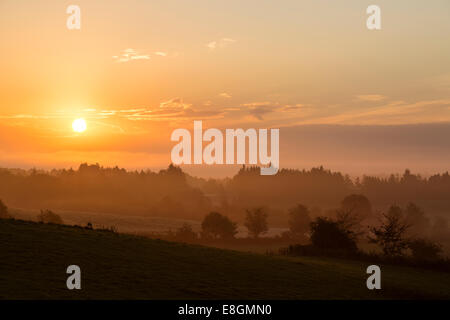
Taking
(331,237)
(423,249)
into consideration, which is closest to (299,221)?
(423,249)

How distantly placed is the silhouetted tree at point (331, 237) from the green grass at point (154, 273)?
22141mm

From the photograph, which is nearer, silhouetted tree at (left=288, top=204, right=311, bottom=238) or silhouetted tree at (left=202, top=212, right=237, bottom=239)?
silhouetted tree at (left=202, top=212, right=237, bottom=239)

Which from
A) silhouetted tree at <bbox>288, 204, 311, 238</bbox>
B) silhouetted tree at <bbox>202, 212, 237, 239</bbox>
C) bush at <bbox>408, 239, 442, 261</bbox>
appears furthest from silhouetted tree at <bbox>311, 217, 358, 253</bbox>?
silhouetted tree at <bbox>288, 204, 311, 238</bbox>

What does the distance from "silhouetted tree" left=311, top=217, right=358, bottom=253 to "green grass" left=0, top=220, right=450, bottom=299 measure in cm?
2214

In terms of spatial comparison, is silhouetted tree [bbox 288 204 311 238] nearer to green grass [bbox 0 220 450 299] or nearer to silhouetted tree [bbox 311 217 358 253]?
silhouetted tree [bbox 311 217 358 253]

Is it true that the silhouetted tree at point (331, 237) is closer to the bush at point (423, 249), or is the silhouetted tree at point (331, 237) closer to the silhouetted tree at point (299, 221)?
the bush at point (423, 249)

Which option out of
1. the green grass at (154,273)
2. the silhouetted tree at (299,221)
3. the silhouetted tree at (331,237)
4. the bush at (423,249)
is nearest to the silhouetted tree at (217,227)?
the silhouetted tree at (299,221)

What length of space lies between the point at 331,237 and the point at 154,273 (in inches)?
1757

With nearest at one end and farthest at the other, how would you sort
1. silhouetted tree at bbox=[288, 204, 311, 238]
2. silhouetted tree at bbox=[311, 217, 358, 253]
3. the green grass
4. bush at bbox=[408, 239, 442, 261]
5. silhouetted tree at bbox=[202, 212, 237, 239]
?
1. the green grass
2. silhouetted tree at bbox=[311, 217, 358, 253]
3. bush at bbox=[408, 239, 442, 261]
4. silhouetted tree at bbox=[202, 212, 237, 239]
5. silhouetted tree at bbox=[288, 204, 311, 238]

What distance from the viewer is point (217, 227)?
5236 inches

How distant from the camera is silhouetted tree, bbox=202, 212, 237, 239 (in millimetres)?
132625

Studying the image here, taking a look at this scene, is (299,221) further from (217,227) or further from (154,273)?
(154,273)
